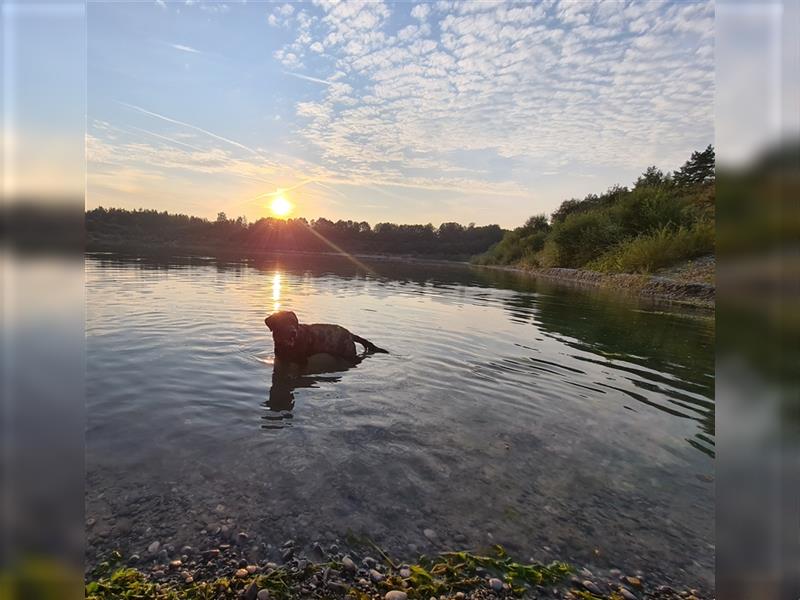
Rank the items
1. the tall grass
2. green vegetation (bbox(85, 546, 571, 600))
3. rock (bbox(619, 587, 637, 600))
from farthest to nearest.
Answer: the tall grass < rock (bbox(619, 587, 637, 600)) < green vegetation (bbox(85, 546, 571, 600))

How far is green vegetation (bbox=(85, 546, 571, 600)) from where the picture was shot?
11.2 ft

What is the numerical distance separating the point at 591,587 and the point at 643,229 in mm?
47152

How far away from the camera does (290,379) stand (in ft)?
29.1

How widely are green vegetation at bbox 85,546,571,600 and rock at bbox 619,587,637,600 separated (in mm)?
429

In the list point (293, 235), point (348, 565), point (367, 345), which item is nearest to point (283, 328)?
point (367, 345)

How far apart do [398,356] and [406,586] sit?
787 centimetres

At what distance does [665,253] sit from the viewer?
34.1 metres

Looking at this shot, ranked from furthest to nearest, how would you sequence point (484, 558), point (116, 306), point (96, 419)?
point (116, 306) → point (96, 419) → point (484, 558)

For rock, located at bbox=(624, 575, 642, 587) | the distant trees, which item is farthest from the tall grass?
the distant trees

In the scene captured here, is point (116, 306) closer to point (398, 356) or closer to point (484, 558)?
point (398, 356)

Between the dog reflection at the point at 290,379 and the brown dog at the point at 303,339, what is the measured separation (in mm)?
194

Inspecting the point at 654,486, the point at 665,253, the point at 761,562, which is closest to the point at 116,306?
the point at 654,486

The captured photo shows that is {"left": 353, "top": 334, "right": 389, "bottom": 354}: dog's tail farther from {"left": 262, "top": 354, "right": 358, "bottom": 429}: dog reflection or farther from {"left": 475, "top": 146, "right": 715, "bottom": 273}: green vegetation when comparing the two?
{"left": 475, "top": 146, "right": 715, "bottom": 273}: green vegetation

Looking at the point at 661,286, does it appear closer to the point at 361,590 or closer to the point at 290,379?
the point at 290,379
